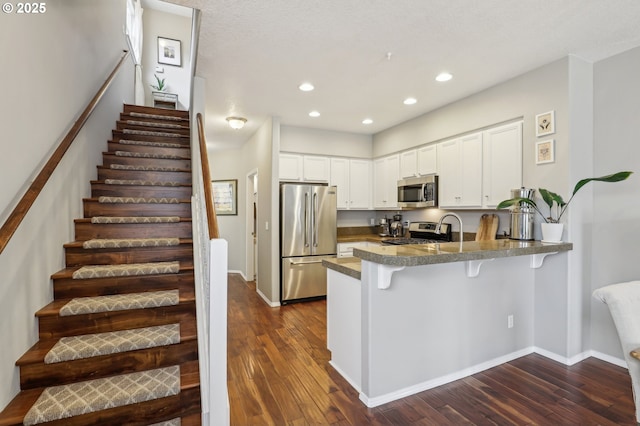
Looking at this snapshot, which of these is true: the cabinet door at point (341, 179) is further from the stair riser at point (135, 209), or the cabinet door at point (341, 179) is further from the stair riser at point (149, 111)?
the stair riser at point (135, 209)

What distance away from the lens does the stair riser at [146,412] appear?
1.52 meters

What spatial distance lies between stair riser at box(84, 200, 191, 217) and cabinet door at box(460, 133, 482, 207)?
3.16 metres

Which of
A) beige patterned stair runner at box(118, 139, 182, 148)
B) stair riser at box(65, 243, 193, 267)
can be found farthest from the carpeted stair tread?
stair riser at box(65, 243, 193, 267)

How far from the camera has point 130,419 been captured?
5.26 ft

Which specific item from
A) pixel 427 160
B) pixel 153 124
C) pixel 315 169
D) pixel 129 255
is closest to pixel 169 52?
pixel 153 124

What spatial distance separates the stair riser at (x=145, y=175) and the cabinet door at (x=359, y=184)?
2793mm

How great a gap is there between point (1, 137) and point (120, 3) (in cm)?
377

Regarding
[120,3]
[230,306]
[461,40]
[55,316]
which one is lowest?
[230,306]

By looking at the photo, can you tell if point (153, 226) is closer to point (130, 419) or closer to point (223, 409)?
point (130, 419)

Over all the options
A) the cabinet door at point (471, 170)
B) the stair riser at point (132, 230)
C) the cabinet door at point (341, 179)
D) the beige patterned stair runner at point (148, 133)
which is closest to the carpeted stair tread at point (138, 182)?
the stair riser at point (132, 230)

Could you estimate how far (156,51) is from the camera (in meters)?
6.18

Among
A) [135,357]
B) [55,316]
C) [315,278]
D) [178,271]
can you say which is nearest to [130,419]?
[135,357]

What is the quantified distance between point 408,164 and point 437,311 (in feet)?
8.94

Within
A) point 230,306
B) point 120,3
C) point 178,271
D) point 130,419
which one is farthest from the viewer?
point 230,306
